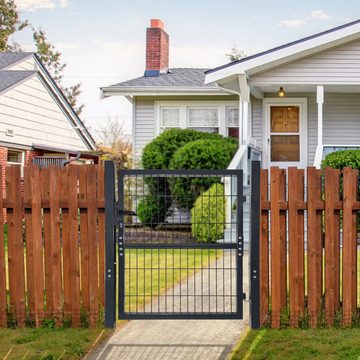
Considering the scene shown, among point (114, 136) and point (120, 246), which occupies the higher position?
point (114, 136)

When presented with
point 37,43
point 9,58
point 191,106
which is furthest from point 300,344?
point 37,43

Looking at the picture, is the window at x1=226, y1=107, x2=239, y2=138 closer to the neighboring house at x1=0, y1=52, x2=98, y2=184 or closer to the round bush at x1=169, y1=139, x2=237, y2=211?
the round bush at x1=169, y1=139, x2=237, y2=211

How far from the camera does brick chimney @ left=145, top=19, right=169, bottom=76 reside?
20.5 m

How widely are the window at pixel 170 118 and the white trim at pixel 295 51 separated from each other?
3.90m

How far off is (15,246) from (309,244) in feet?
9.82

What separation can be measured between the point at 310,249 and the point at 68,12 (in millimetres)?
36247

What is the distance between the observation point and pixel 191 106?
1847cm

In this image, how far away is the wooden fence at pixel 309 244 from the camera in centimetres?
630

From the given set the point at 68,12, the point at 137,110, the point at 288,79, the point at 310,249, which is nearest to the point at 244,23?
the point at 68,12

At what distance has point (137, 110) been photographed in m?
18.7

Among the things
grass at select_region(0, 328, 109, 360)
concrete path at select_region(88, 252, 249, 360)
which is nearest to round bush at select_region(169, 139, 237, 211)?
concrete path at select_region(88, 252, 249, 360)

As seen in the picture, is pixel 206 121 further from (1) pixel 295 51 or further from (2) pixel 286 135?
(1) pixel 295 51

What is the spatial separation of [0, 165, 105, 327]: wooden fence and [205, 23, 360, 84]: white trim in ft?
29.2

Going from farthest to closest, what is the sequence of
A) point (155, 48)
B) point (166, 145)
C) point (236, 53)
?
point (236, 53) < point (155, 48) < point (166, 145)
